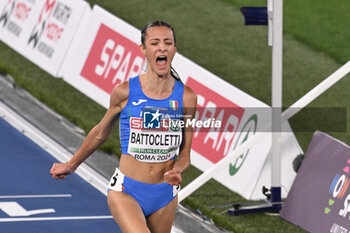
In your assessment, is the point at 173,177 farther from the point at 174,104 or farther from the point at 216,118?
the point at 216,118

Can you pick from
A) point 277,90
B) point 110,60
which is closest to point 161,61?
point 277,90

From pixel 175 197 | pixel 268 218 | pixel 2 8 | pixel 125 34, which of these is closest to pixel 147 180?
pixel 175 197

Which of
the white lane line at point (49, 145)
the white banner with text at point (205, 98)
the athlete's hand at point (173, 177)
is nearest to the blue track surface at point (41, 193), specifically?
the white lane line at point (49, 145)

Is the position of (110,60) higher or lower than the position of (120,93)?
lower

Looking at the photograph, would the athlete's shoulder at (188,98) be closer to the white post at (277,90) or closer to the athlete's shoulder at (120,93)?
the athlete's shoulder at (120,93)

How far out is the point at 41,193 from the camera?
499 inches

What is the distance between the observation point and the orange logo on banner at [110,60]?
15258mm

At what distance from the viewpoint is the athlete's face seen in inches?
305

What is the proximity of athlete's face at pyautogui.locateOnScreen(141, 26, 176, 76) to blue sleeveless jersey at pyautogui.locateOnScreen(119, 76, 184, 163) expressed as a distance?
26 centimetres

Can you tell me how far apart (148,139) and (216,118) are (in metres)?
5.28

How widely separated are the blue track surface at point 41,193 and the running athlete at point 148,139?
350 centimetres

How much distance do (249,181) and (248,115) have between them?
876mm

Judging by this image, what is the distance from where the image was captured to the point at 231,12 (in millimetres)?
20594

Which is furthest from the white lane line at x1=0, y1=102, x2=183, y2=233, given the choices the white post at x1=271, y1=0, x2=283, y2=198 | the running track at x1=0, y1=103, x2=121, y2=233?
the white post at x1=271, y1=0, x2=283, y2=198
